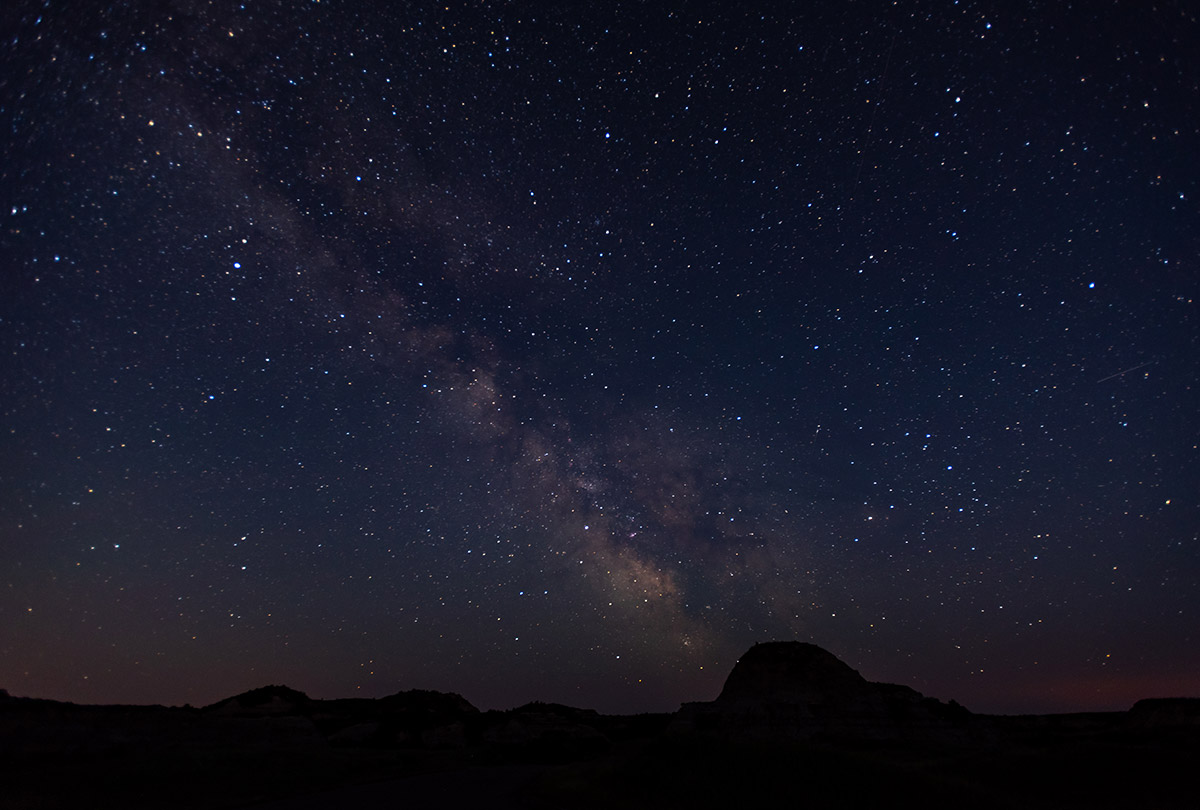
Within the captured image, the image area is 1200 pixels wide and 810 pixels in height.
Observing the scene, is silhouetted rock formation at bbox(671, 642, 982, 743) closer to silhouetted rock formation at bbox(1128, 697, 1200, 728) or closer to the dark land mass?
the dark land mass

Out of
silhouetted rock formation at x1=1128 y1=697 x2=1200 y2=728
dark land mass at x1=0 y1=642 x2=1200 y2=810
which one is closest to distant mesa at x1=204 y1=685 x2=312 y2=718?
dark land mass at x1=0 y1=642 x2=1200 y2=810

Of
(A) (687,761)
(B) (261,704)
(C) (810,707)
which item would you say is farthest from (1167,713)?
(B) (261,704)

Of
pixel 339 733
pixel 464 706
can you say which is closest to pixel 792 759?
pixel 339 733

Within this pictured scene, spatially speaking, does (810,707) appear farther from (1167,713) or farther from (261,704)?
(261,704)

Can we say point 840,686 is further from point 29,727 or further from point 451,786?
point 29,727

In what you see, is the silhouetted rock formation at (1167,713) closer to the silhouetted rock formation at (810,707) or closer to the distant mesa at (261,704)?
the silhouetted rock formation at (810,707)

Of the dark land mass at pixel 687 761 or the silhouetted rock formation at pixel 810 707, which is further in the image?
the silhouetted rock formation at pixel 810 707

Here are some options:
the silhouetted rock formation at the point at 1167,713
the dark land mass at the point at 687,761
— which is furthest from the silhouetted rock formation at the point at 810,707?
the silhouetted rock formation at the point at 1167,713

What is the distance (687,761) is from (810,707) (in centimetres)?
3291

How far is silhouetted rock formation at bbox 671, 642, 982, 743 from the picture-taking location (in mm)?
50219

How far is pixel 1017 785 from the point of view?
29688 mm

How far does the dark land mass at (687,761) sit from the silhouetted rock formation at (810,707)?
0.46 ft

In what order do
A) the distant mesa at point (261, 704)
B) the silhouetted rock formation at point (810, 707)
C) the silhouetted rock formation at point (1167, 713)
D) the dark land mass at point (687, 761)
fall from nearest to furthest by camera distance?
the dark land mass at point (687, 761) → the silhouetted rock formation at point (810, 707) → the silhouetted rock formation at point (1167, 713) → the distant mesa at point (261, 704)

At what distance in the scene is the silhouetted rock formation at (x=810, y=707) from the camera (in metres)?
50.2
